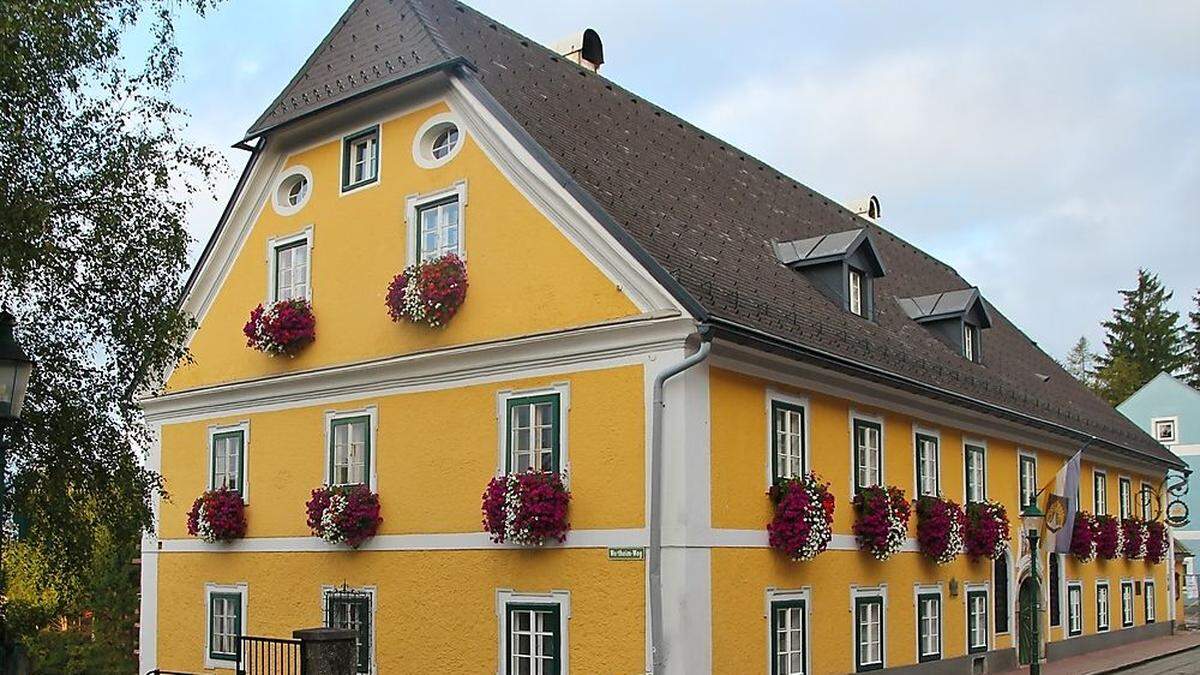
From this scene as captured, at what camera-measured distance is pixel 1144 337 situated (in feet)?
257

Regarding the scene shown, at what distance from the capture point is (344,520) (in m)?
19.8

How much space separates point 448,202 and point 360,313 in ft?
7.83

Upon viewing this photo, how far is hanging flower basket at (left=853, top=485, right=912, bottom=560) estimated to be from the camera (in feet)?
66.3

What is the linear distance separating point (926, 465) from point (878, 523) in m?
3.30

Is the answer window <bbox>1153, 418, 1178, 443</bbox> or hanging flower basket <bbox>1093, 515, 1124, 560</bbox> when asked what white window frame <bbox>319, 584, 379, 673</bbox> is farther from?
window <bbox>1153, 418, 1178, 443</bbox>

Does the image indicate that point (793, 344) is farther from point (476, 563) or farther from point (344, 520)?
point (344, 520)

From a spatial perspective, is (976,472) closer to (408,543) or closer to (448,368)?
(448,368)

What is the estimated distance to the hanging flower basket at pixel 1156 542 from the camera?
117 feet

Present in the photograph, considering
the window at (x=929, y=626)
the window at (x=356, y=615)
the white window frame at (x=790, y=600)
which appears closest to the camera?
the white window frame at (x=790, y=600)

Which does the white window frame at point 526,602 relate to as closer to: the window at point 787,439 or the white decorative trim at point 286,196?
the window at point 787,439

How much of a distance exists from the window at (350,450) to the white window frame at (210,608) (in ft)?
9.35

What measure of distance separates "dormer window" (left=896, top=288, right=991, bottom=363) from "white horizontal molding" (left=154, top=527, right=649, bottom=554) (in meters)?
11.9

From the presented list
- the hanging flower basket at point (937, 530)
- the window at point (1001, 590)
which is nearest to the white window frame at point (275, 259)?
the hanging flower basket at point (937, 530)

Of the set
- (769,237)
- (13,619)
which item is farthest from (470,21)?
(13,619)
